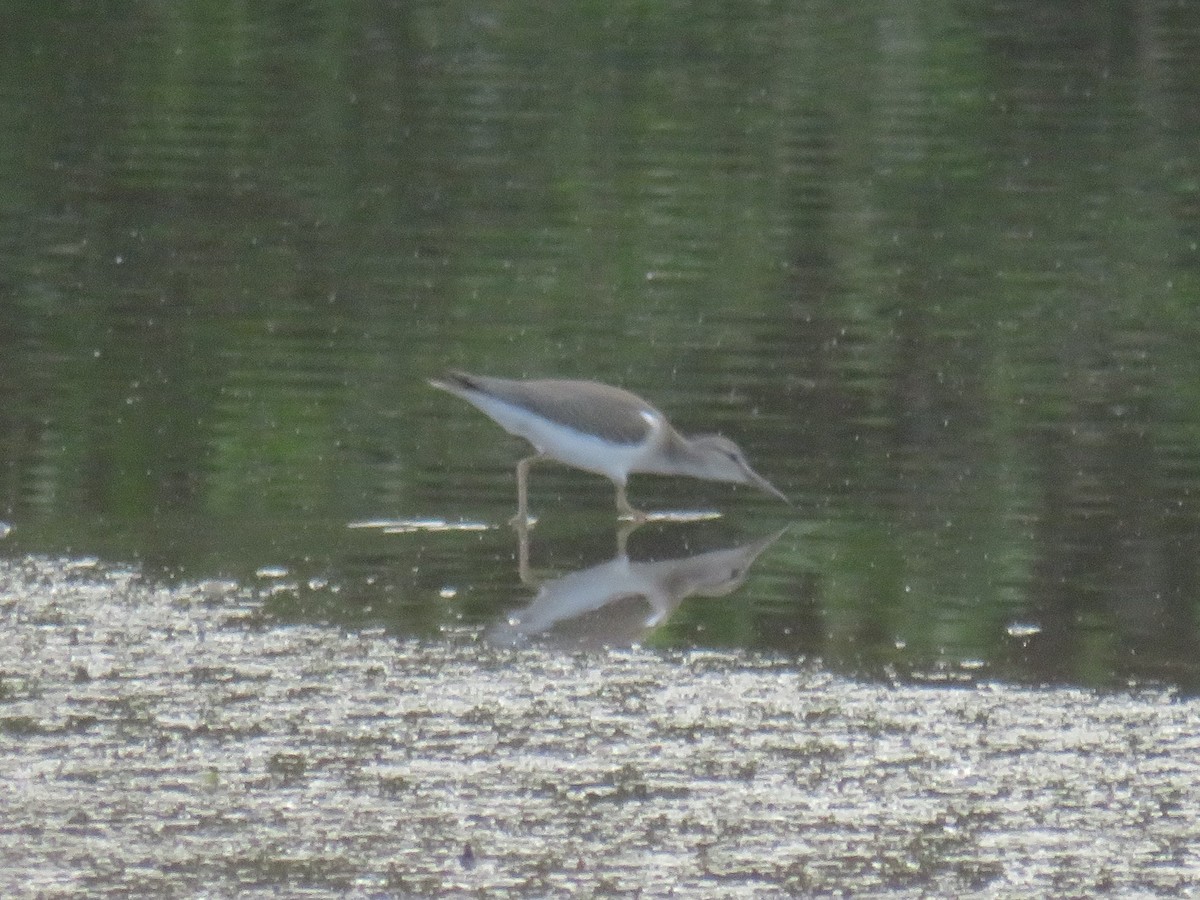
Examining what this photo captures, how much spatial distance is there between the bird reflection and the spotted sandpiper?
0.35 metres

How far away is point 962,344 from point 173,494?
439 centimetres

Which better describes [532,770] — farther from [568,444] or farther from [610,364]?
[610,364]

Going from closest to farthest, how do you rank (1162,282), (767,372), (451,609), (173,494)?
(451,609) < (173,494) < (767,372) < (1162,282)

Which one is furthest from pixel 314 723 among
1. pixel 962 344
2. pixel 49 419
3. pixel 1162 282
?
pixel 1162 282

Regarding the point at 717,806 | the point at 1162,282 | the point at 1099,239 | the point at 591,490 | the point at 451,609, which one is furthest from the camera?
the point at 1099,239

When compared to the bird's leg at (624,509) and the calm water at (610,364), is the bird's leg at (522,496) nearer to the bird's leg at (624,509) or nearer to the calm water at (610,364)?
the calm water at (610,364)

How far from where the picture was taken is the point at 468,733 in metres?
6.31

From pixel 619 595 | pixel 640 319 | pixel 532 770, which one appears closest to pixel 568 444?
pixel 619 595

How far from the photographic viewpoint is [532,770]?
6059 mm

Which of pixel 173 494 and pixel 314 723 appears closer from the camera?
pixel 314 723

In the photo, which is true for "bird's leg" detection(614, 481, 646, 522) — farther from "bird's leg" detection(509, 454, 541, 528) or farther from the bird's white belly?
"bird's leg" detection(509, 454, 541, 528)

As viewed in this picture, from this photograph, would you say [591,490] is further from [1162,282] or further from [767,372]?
[1162,282]

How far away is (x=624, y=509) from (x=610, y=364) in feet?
8.19

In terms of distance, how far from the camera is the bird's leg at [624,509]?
29.3ft
